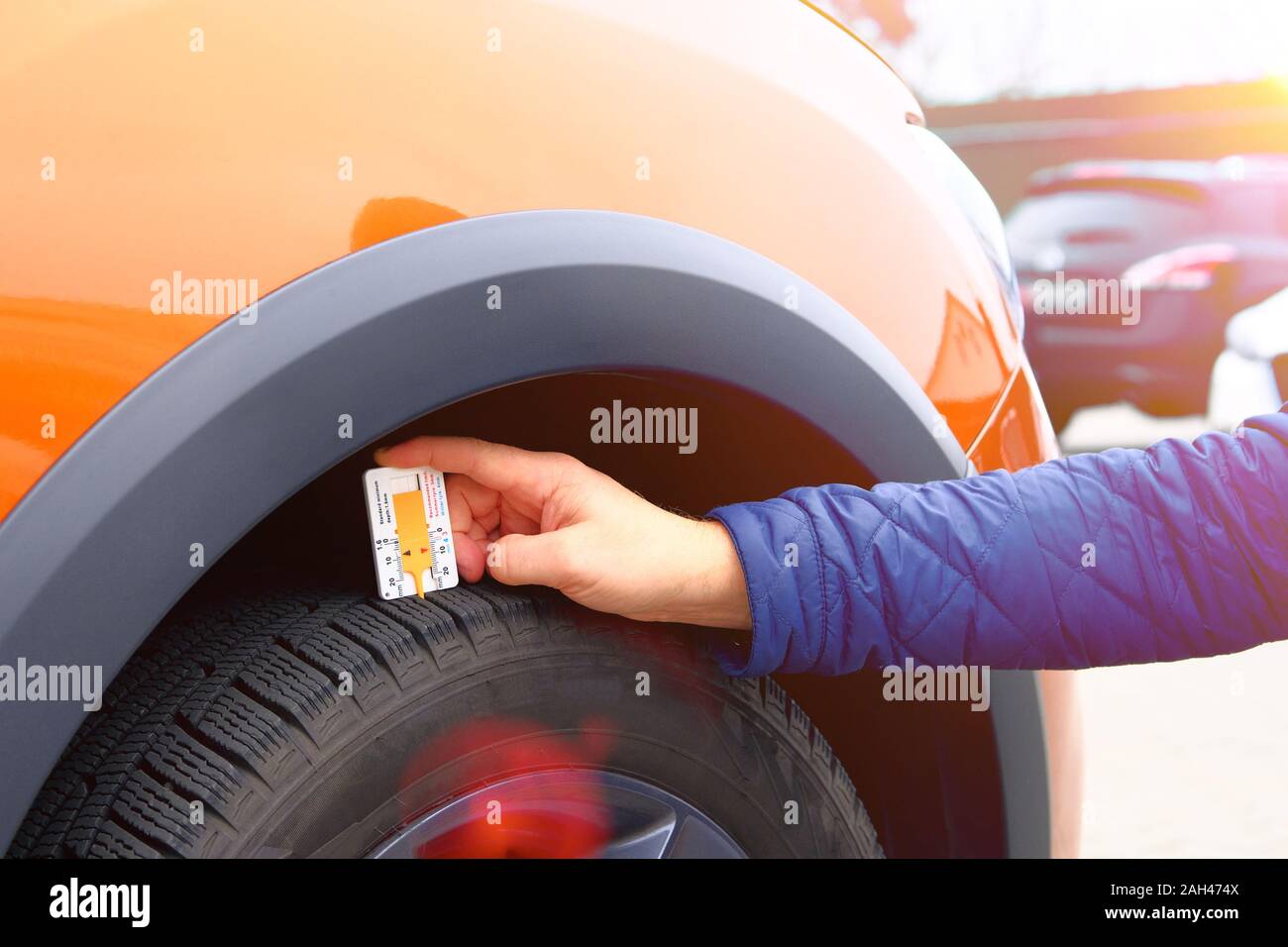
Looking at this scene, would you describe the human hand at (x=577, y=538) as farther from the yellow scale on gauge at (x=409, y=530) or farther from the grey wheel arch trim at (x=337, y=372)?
the grey wheel arch trim at (x=337, y=372)

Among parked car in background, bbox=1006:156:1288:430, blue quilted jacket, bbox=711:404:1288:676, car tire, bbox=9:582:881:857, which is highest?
parked car in background, bbox=1006:156:1288:430

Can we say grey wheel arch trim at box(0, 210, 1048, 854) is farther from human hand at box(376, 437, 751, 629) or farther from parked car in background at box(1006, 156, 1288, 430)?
parked car in background at box(1006, 156, 1288, 430)

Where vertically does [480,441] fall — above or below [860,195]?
below

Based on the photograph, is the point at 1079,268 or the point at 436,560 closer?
the point at 436,560

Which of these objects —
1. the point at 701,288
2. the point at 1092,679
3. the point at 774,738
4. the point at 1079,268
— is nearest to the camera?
the point at 701,288

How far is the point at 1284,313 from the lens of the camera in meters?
6.57

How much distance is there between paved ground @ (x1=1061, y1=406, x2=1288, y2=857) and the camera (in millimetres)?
2777

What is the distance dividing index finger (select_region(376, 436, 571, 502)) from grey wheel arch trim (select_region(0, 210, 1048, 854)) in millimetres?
99

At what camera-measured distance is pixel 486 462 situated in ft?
4.00

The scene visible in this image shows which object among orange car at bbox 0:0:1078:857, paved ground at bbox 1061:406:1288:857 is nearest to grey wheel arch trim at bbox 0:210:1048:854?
orange car at bbox 0:0:1078:857

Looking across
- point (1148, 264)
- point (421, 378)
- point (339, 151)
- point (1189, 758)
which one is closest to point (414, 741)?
point (421, 378)

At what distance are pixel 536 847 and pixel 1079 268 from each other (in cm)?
650

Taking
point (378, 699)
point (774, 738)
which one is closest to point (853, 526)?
point (774, 738)
